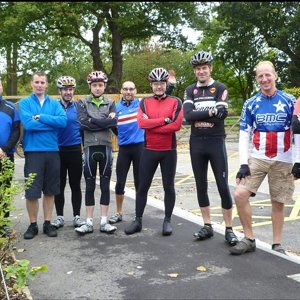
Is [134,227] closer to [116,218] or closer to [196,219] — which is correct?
[116,218]

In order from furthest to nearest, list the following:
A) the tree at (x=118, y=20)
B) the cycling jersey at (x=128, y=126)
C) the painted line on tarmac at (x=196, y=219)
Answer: the tree at (x=118, y=20), the cycling jersey at (x=128, y=126), the painted line on tarmac at (x=196, y=219)

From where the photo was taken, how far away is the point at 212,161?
5.63 metres

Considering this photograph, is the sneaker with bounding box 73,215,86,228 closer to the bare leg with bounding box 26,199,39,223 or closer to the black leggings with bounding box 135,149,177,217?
the bare leg with bounding box 26,199,39,223

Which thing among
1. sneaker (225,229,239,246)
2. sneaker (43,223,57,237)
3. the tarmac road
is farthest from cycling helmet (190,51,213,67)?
sneaker (43,223,57,237)

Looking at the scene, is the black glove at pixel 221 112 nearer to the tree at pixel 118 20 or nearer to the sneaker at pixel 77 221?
the sneaker at pixel 77 221

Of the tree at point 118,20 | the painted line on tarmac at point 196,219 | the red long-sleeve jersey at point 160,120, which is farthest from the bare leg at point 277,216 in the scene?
the tree at point 118,20

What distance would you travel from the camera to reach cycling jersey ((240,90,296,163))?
4961 millimetres

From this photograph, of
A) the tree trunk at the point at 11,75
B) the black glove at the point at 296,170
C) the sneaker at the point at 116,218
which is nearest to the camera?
the black glove at the point at 296,170

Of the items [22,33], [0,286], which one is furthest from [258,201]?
[22,33]

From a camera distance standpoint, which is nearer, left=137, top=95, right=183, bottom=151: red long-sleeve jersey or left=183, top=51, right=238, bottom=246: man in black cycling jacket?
left=183, top=51, right=238, bottom=246: man in black cycling jacket

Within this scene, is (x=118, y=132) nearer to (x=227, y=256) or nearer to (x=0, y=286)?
(x=227, y=256)

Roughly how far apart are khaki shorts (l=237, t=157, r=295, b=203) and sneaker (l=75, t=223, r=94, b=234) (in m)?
2.18

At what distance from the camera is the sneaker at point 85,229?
609 centimetres

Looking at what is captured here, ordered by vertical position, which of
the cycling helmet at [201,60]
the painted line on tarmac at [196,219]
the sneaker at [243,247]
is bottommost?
the painted line on tarmac at [196,219]
